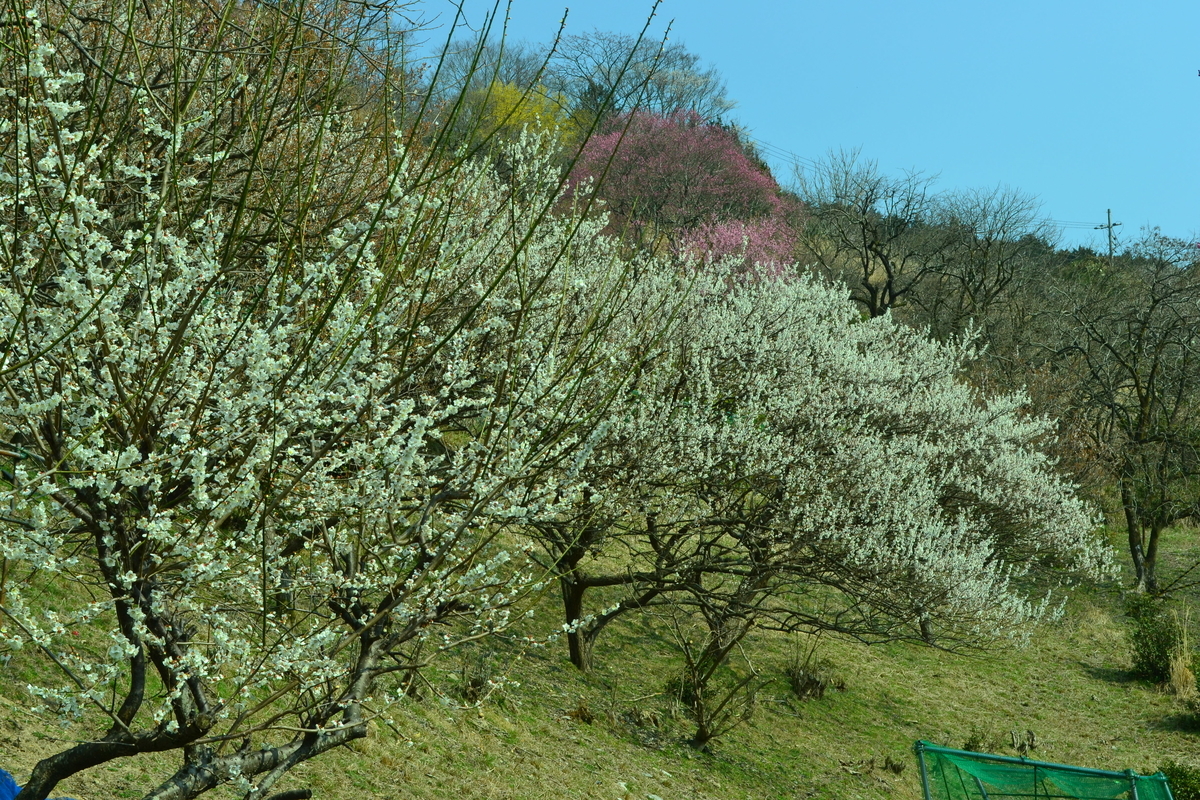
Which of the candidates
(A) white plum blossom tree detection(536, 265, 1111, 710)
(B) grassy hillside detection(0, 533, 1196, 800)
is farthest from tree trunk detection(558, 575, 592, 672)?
(B) grassy hillside detection(0, 533, 1196, 800)

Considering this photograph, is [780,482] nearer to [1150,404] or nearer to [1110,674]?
[1110,674]

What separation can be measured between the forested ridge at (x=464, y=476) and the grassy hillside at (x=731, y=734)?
0.05m

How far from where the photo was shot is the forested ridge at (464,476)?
274 cm

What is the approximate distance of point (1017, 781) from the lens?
6.36 m

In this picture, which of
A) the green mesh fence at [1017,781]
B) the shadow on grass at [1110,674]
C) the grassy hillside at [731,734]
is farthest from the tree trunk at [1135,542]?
the green mesh fence at [1017,781]

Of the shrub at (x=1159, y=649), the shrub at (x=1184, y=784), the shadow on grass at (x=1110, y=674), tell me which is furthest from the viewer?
the shadow on grass at (x=1110, y=674)

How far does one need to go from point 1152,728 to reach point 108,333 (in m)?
13.0

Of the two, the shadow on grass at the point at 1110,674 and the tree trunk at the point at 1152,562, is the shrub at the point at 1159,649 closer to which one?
the shadow on grass at the point at 1110,674

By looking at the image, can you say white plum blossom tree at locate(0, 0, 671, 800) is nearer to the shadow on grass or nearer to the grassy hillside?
the grassy hillside

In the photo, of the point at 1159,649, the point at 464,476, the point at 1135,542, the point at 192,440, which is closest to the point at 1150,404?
the point at 1135,542

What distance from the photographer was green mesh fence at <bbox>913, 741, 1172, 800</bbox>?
6.32m

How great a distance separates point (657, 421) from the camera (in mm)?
7973

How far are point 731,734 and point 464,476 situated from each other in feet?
22.8

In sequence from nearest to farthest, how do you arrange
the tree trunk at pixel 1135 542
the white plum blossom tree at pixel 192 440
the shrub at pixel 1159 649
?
the white plum blossom tree at pixel 192 440, the shrub at pixel 1159 649, the tree trunk at pixel 1135 542
